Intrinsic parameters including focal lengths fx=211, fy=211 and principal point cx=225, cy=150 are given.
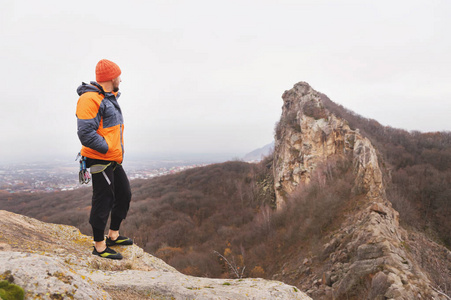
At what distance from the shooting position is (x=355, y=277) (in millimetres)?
8281

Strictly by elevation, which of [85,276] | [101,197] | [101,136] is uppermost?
[101,136]

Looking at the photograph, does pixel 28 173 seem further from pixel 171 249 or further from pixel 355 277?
pixel 355 277

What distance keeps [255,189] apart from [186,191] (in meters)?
22.8

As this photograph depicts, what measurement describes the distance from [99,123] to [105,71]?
82cm

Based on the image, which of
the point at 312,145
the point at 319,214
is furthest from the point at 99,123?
the point at 312,145

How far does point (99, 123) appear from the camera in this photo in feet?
9.92

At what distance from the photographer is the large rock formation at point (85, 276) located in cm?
160

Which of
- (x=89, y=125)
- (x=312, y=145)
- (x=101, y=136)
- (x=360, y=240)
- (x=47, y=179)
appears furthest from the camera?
(x=47, y=179)

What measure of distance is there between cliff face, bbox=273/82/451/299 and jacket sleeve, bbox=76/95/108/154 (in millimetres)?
8595

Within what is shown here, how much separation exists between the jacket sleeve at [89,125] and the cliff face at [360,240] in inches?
338

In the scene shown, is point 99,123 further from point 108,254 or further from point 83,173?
point 108,254

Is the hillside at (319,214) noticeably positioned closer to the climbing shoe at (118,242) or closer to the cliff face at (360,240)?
the cliff face at (360,240)

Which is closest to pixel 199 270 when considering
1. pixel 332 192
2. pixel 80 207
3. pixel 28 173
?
pixel 332 192

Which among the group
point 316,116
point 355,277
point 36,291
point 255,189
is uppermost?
point 316,116
